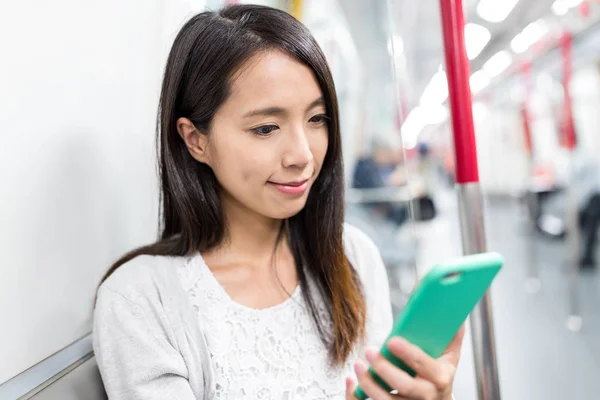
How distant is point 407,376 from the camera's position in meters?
0.53

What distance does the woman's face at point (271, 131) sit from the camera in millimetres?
778

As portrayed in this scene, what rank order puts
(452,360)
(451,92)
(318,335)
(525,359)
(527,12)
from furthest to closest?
1. (525,359)
2. (527,12)
3. (318,335)
4. (451,92)
5. (452,360)

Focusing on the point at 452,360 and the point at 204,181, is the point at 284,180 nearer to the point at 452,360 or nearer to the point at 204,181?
the point at 204,181

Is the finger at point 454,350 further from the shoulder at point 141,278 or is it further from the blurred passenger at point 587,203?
the blurred passenger at point 587,203

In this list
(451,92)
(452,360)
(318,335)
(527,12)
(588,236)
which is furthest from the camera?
(588,236)

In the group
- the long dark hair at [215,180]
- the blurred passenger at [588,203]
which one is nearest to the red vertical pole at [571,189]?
the blurred passenger at [588,203]

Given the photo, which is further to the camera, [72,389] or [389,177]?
[389,177]

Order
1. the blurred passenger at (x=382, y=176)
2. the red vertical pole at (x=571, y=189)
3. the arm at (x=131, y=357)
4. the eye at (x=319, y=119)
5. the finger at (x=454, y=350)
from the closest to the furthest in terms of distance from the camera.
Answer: the finger at (x=454, y=350), the arm at (x=131, y=357), the eye at (x=319, y=119), the red vertical pole at (x=571, y=189), the blurred passenger at (x=382, y=176)

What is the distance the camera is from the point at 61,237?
747 millimetres

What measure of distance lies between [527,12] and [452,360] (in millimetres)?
2184

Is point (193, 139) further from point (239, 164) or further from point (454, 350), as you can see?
point (454, 350)

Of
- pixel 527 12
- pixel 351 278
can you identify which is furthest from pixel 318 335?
pixel 527 12

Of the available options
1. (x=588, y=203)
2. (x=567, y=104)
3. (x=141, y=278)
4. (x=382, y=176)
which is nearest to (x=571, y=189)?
(x=567, y=104)

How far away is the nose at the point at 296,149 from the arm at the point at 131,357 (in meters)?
0.31
